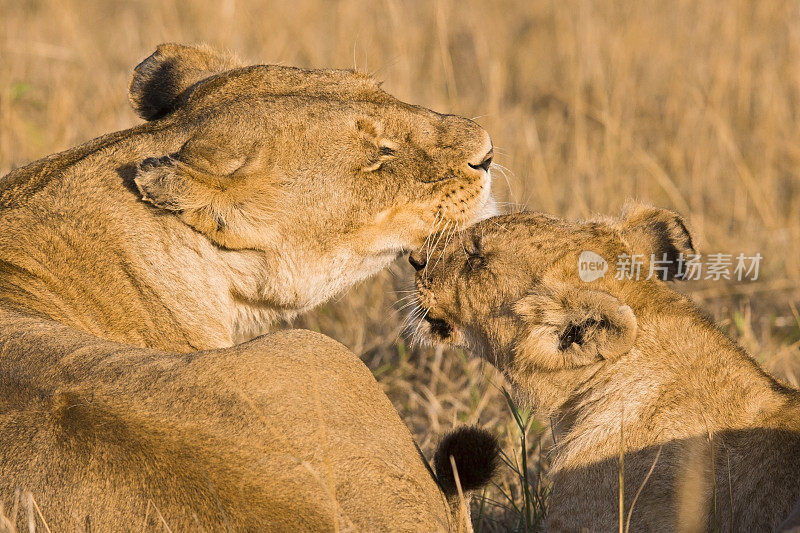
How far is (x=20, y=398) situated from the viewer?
2.80 metres

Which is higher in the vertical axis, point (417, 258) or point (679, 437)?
point (417, 258)

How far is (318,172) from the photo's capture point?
367cm

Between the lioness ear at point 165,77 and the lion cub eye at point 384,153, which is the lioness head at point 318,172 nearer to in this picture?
the lion cub eye at point 384,153

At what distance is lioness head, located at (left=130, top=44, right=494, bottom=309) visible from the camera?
11.6 ft

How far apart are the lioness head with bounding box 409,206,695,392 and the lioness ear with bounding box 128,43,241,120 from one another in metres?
1.20

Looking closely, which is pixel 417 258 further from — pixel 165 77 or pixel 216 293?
pixel 165 77

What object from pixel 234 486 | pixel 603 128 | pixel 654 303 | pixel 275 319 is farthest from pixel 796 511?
pixel 603 128

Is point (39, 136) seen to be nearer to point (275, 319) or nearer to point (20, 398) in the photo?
point (275, 319)
